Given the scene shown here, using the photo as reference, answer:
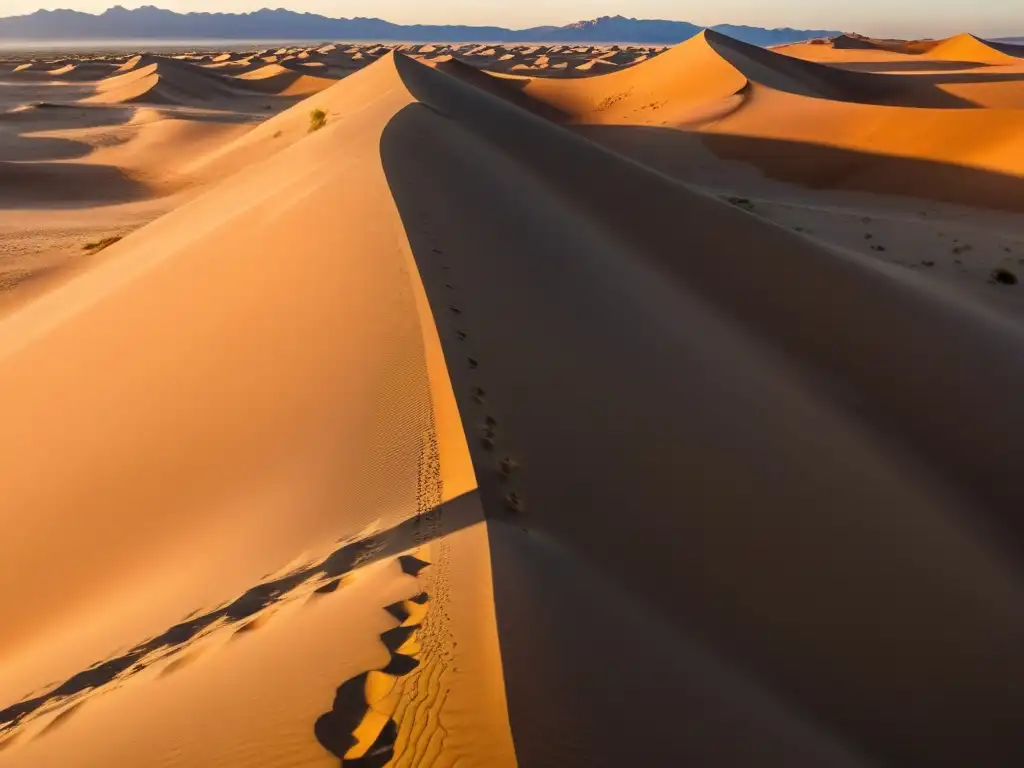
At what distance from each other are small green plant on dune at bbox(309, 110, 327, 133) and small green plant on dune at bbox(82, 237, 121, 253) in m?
6.42

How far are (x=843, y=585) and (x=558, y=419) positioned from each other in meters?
1.66

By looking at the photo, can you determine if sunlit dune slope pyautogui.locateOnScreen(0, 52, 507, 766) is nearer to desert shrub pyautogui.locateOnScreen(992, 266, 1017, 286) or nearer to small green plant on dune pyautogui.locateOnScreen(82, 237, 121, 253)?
small green plant on dune pyautogui.locateOnScreen(82, 237, 121, 253)

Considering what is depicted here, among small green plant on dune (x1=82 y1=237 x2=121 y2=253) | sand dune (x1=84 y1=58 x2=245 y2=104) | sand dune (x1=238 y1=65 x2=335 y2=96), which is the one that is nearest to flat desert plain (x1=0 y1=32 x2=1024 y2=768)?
small green plant on dune (x1=82 y1=237 x2=121 y2=253)

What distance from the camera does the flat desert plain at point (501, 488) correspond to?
2.18 m

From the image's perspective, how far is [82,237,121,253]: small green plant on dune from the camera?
38.3ft

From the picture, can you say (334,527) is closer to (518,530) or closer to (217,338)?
(518,530)

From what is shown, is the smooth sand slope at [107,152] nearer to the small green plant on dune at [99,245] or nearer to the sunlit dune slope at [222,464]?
the small green plant on dune at [99,245]

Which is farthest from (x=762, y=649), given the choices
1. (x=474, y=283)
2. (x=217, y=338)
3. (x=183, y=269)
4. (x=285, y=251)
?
(x=183, y=269)

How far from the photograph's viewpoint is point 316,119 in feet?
59.3

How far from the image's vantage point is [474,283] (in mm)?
5336

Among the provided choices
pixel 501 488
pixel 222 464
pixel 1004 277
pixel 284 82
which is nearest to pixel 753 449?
pixel 501 488

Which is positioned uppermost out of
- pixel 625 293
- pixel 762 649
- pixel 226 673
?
pixel 226 673

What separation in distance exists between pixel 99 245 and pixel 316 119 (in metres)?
7.78

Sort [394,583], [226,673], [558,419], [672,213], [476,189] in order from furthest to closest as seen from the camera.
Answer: [672,213]
[476,189]
[558,419]
[394,583]
[226,673]
